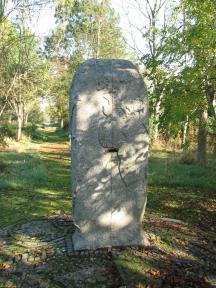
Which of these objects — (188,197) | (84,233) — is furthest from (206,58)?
(84,233)

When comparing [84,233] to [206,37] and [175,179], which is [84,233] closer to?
[206,37]

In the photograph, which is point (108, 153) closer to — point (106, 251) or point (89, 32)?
point (106, 251)

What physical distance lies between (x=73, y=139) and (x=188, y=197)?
6178mm

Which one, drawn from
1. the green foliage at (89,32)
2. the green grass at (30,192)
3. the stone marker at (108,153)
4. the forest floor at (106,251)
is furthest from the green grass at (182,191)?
the green foliage at (89,32)

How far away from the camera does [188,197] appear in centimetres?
1126

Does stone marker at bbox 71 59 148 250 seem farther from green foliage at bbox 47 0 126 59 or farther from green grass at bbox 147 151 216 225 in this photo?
green foliage at bbox 47 0 126 59

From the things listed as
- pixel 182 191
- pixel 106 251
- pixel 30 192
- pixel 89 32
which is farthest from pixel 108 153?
pixel 89 32

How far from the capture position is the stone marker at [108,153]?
6.07 meters

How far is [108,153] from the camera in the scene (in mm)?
6199

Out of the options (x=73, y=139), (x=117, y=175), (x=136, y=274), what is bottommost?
(x=136, y=274)

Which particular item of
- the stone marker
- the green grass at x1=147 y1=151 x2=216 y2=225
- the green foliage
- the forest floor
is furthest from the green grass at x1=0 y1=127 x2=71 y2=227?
the green foliage

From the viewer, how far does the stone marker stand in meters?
6.07

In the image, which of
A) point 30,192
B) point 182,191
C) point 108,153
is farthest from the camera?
point 182,191

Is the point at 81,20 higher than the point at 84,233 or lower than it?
higher
